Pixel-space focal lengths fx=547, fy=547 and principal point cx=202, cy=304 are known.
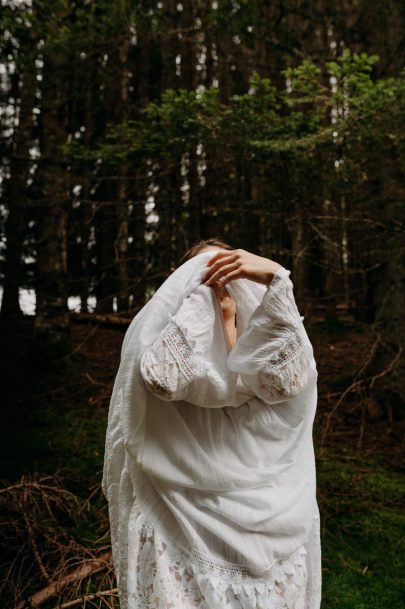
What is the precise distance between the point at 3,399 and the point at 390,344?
16.9 feet

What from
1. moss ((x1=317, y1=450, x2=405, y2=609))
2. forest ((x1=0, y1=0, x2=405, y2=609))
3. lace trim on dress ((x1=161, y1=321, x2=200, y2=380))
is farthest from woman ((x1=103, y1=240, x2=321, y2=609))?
moss ((x1=317, y1=450, x2=405, y2=609))

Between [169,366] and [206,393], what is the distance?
0.16 m

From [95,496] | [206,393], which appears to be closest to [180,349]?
[206,393]

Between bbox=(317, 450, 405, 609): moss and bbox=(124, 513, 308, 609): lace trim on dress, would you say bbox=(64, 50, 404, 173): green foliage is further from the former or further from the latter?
bbox=(124, 513, 308, 609): lace trim on dress

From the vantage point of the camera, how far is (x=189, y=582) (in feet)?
5.45

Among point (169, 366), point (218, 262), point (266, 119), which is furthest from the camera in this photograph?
point (266, 119)

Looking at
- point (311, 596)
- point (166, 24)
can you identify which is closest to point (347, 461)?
point (311, 596)

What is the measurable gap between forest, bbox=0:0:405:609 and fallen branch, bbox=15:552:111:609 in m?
0.01

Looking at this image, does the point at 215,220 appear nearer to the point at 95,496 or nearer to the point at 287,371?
the point at 95,496

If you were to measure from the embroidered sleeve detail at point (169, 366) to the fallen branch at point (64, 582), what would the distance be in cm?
188

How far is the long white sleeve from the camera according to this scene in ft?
5.40

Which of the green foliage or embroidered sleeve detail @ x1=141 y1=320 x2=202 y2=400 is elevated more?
the green foliage

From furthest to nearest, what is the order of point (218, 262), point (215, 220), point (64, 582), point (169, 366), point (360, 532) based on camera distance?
point (215, 220) < point (360, 532) < point (64, 582) < point (218, 262) < point (169, 366)

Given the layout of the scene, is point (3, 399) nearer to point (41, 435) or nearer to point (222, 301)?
point (41, 435)
